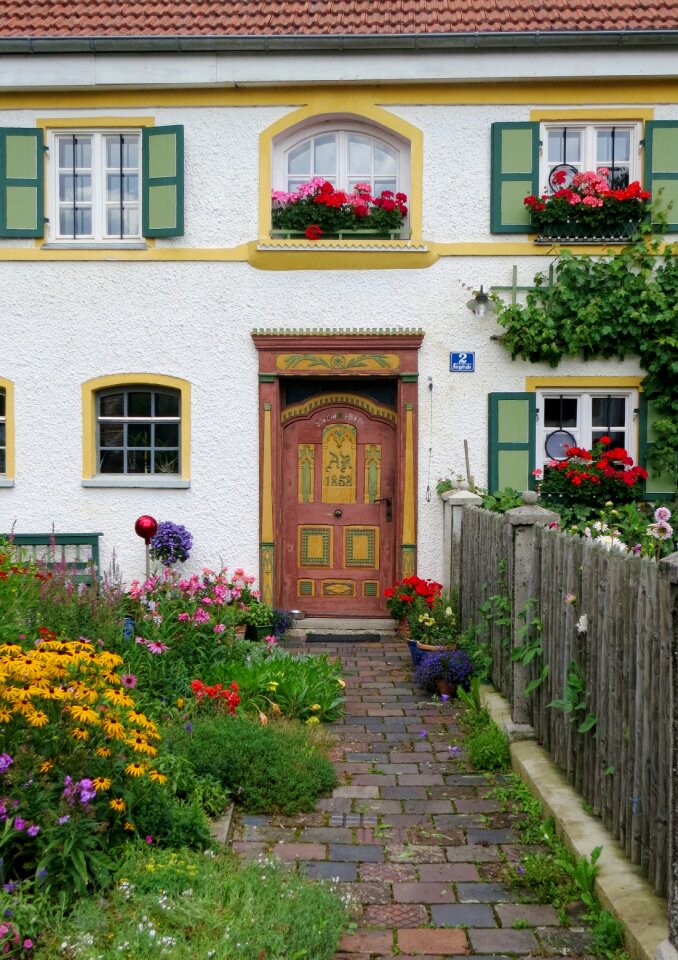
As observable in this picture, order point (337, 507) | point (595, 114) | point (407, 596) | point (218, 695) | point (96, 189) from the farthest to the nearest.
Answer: point (337, 507), point (96, 189), point (595, 114), point (407, 596), point (218, 695)

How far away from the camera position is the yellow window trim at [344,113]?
9.54 meters

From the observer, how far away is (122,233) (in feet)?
32.2

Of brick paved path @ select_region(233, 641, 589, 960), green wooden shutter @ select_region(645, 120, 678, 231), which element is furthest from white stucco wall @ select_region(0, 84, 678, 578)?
brick paved path @ select_region(233, 641, 589, 960)

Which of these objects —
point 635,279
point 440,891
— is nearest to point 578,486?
point 635,279

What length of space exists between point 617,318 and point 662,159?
1672 mm

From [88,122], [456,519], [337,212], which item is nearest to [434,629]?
[456,519]

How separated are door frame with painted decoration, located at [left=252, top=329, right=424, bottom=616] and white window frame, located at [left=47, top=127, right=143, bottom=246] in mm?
1873

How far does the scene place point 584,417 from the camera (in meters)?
9.58

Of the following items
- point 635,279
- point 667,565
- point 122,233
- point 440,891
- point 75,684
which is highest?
point 122,233

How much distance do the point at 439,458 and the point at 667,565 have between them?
6.63 meters

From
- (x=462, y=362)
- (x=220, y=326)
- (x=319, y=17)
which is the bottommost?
(x=462, y=362)

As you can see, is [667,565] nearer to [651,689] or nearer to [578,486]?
[651,689]

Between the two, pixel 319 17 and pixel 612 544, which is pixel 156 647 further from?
pixel 319 17

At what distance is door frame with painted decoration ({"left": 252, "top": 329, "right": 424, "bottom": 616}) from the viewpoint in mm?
9516
